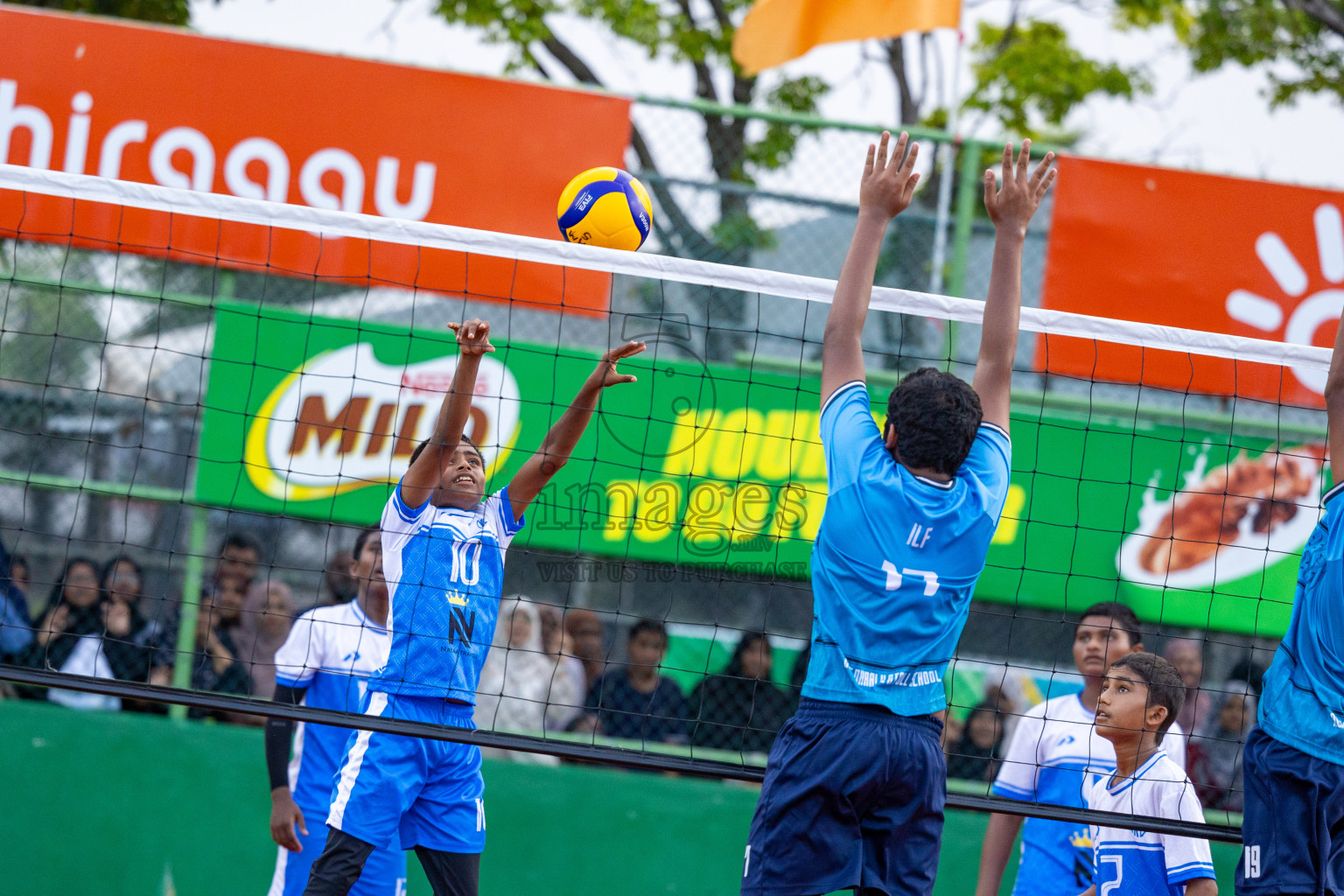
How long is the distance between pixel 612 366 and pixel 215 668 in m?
3.48

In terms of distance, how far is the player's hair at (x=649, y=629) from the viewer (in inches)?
251

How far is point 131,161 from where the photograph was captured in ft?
20.5

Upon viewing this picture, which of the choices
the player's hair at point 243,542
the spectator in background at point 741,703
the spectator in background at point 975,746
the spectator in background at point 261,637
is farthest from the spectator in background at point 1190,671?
the player's hair at point 243,542

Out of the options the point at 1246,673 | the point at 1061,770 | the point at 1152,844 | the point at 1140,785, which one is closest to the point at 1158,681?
the point at 1140,785

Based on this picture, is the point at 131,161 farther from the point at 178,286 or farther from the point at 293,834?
the point at 293,834

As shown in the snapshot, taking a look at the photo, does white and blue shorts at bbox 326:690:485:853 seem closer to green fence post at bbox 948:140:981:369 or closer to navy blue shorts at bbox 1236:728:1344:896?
navy blue shorts at bbox 1236:728:1344:896

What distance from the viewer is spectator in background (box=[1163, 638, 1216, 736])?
248 inches

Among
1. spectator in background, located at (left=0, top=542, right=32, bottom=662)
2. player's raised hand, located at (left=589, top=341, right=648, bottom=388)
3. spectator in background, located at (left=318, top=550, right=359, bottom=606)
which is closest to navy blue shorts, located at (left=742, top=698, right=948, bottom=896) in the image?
player's raised hand, located at (left=589, top=341, right=648, bottom=388)

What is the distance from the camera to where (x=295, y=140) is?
6305 mm

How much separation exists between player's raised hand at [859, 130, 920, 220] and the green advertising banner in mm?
3105

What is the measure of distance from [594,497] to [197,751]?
2520 millimetres

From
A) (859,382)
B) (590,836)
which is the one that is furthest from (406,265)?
(859,382)

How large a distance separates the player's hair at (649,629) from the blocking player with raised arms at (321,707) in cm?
193

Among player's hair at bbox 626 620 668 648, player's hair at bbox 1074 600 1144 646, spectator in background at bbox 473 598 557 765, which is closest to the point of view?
player's hair at bbox 1074 600 1144 646
